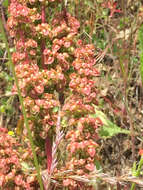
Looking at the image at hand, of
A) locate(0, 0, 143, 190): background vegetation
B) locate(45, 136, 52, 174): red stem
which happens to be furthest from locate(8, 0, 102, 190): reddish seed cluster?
locate(0, 0, 143, 190): background vegetation

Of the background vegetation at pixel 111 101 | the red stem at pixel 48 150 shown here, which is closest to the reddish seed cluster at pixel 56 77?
the red stem at pixel 48 150

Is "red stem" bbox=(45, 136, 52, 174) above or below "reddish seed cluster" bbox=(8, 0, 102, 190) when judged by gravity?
below

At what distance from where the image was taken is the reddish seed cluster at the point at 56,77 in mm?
1433

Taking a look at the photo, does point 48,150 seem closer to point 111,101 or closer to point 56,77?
point 56,77

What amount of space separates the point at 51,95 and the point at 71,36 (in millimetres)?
281

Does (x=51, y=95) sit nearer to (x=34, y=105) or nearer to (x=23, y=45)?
(x=34, y=105)

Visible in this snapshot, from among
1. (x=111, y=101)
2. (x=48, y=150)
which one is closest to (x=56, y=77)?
(x=48, y=150)

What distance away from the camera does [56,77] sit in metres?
1.46

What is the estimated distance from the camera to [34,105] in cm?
148

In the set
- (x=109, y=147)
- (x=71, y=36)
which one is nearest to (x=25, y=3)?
(x=71, y=36)

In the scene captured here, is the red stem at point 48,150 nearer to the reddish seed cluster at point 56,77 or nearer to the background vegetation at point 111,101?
the reddish seed cluster at point 56,77

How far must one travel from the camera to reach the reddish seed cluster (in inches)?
56.4

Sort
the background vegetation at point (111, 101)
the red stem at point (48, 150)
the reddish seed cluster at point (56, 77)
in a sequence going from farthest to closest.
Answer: the background vegetation at point (111, 101) < the red stem at point (48, 150) < the reddish seed cluster at point (56, 77)

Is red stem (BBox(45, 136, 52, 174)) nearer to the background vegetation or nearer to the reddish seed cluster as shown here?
the reddish seed cluster
